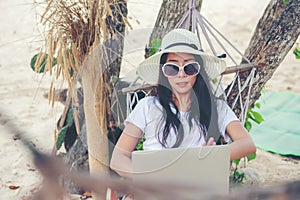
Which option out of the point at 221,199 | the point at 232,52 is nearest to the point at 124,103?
the point at 221,199

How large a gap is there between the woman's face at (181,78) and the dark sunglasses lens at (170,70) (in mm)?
13

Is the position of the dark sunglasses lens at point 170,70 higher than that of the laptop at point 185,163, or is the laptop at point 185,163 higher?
the dark sunglasses lens at point 170,70

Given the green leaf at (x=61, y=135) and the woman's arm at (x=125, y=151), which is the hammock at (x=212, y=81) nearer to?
→ the woman's arm at (x=125, y=151)

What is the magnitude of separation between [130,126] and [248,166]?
1.25m

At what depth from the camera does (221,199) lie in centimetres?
43

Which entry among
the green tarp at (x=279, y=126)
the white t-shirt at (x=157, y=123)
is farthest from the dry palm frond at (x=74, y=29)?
the green tarp at (x=279, y=126)

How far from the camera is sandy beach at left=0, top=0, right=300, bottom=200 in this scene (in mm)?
2947

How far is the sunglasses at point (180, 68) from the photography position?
2.00m

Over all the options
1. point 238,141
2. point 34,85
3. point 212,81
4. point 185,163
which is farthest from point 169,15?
point 34,85

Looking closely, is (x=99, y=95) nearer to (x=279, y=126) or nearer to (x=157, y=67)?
(x=157, y=67)

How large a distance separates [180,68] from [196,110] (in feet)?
0.61

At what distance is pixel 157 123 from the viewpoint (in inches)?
80.7

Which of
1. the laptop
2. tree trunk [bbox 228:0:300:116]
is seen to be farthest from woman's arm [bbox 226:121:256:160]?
tree trunk [bbox 228:0:300:116]

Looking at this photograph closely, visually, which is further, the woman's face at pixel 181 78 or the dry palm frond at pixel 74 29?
the dry palm frond at pixel 74 29
